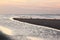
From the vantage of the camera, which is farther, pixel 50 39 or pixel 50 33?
pixel 50 33

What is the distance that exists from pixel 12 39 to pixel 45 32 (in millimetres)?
4273

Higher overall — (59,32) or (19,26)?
(59,32)

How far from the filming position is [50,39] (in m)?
18.2

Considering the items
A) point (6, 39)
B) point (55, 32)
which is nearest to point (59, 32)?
point (55, 32)

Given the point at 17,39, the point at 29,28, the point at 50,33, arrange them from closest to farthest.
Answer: the point at 50,33
the point at 17,39
the point at 29,28

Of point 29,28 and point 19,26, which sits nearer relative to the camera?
point 29,28

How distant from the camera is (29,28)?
2898 cm

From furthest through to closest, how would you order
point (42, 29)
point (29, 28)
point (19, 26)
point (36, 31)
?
point (19, 26) → point (29, 28) → point (36, 31) → point (42, 29)

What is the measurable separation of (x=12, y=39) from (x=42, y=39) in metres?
4.12

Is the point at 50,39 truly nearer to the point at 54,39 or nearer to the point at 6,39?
the point at 54,39

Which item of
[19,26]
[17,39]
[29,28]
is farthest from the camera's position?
[19,26]

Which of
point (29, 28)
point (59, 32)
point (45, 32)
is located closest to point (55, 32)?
point (59, 32)

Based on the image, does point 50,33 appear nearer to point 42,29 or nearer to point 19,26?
point 42,29

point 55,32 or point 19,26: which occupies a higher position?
point 55,32
